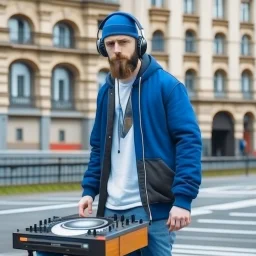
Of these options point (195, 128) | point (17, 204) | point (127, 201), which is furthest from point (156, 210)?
point (17, 204)

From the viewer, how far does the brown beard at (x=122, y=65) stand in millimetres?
5254

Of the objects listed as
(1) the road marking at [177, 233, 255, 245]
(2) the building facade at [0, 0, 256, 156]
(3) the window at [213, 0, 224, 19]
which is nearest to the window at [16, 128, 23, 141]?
(2) the building facade at [0, 0, 256, 156]

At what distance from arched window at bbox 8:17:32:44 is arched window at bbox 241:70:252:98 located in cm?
1842

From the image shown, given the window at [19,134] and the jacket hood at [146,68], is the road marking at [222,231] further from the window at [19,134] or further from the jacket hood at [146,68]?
the window at [19,134]

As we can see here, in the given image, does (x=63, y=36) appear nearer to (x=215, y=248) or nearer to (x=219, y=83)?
(x=219, y=83)

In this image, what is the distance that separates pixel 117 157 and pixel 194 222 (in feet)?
43.5

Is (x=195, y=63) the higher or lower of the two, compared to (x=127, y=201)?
higher

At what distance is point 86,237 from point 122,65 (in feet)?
4.44

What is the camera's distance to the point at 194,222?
1848cm

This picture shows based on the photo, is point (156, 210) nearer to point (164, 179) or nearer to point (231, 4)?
point (164, 179)

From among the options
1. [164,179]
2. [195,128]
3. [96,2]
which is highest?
[96,2]

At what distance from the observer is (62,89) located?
45.5 metres

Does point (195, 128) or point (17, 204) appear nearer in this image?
point (195, 128)

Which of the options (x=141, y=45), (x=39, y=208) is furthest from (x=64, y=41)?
(x=141, y=45)
